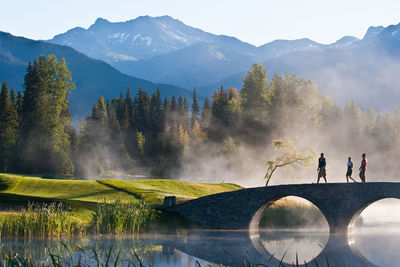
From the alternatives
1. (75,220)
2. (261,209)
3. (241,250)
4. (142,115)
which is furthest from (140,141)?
(241,250)

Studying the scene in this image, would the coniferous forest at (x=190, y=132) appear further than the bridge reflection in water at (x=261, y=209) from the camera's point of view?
Yes

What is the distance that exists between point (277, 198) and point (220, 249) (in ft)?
42.0

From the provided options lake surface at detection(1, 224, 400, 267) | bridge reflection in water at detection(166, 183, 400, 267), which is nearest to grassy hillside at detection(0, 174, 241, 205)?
bridge reflection in water at detection(166, 183, 400, 267)

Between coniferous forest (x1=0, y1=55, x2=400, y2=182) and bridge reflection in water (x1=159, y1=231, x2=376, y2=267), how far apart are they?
4770 cm

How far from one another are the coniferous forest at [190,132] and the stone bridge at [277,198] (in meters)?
41.4

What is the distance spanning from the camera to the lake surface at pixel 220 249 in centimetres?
2806

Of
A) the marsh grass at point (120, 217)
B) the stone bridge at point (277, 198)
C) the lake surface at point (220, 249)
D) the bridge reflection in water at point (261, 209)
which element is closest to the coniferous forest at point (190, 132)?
the stone bridge at point (277, 198)

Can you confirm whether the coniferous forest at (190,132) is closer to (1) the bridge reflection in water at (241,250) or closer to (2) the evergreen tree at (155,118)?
(2) the evergreen tree at (155,118)

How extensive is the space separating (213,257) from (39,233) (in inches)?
461

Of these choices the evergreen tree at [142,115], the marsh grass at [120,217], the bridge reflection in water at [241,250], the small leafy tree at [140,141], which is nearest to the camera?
the bridge reflection in water at [241,250]

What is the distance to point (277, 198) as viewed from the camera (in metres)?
44.0

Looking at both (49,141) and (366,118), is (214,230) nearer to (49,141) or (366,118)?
(49,141)

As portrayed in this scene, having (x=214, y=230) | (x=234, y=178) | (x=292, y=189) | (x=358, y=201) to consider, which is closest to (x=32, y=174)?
(x=234, y=178)

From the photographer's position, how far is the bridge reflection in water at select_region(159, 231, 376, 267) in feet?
93.8
